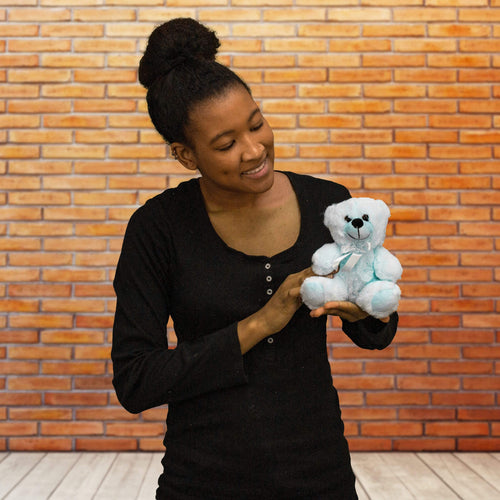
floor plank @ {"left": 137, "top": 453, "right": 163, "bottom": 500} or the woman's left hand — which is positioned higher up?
the woman's left hand

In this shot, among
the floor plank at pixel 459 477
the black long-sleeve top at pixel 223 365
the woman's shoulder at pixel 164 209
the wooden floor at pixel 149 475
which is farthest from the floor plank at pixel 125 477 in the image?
the woman's shoulder at pixel 164 209

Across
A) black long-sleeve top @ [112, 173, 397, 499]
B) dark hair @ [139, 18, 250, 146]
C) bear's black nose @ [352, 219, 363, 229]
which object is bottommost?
black long-sleeve top @ [112, 173, 397, 499]

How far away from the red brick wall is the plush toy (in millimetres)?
2287

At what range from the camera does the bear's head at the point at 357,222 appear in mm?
1107

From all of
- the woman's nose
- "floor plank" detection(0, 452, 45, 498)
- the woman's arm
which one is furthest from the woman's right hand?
"floor plank" detection(0, 452, 45, 498)

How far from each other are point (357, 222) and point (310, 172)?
7.61ft

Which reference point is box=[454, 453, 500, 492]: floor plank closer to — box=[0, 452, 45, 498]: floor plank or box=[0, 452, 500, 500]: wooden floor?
box=[0, 452, 500, 500]: wooden floor

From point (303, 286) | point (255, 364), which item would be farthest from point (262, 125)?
point (255, 364)

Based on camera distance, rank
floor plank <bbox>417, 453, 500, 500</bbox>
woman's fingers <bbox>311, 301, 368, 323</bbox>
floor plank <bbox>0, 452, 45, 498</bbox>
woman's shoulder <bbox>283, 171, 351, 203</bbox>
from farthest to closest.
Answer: floor plank <bbox>0, 452, 45, 498</bbox>, floor plank <bbox>417, 453, 500, 500</bbox>, woman's shoulder <bbox>283, 171, 351, 203</bbox>, woman's fingers <bbox>311, 301, 368, 323</bbox>

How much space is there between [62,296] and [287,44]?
179 cm

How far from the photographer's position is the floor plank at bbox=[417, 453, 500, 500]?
280 cm

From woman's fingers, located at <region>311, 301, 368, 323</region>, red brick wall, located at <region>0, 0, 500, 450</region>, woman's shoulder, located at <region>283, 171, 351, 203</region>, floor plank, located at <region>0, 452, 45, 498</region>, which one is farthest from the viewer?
red brick wall, located at <region>0, 0, 500, 450</region>

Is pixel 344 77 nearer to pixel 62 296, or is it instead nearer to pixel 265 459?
pixel 62 296

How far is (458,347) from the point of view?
3.40 metres
